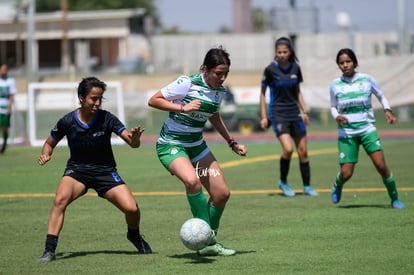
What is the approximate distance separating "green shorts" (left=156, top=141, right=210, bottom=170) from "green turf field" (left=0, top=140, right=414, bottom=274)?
0.96 meters

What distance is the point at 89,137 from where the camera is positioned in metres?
9.09

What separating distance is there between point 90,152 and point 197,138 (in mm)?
1094

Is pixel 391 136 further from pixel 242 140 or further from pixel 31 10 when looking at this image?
pixel 31 10

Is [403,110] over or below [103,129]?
below

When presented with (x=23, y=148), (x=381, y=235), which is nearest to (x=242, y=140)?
(x=23, y=148)

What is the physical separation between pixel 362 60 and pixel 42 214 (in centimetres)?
2375

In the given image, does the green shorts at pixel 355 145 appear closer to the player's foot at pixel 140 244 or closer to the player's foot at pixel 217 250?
the player's foot at pixel 217 250

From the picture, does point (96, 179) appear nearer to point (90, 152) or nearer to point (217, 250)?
point (90, 152)

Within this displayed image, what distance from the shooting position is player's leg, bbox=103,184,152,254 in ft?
29.9

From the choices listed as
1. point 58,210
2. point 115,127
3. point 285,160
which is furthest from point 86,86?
point 285,160

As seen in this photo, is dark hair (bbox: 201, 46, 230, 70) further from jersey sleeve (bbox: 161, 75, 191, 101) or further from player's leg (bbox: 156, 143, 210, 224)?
player's leg (bbox: 156, 143, 210, 224)

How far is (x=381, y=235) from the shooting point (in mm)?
10039

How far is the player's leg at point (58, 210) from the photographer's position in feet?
29.1

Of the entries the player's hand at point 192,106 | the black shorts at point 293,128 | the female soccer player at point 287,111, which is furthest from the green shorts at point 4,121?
the player's hand at point 192,106
